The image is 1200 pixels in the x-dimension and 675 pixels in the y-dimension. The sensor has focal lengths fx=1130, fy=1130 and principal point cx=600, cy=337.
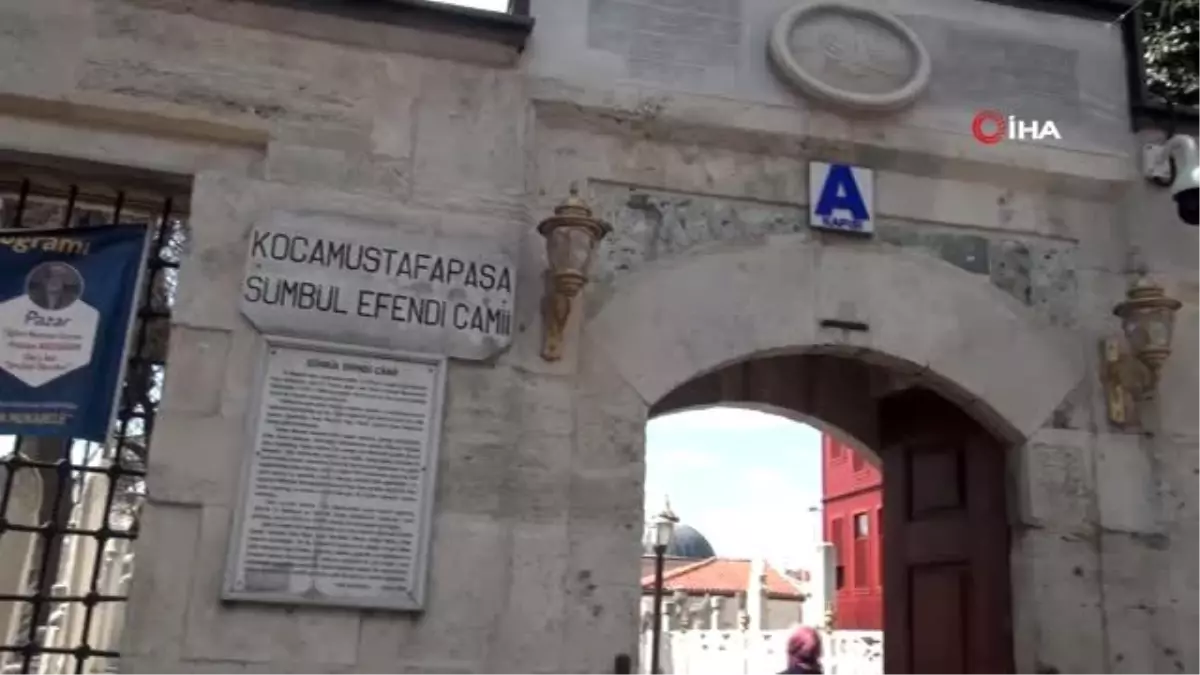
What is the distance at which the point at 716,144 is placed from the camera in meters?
5.25

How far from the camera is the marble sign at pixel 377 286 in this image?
15.0 ft

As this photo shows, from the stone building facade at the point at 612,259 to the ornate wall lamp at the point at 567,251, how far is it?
0.50ft

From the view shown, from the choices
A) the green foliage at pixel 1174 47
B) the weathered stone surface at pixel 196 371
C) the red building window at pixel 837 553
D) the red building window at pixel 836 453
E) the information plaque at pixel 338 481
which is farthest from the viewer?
the red building window at pixel 836 453

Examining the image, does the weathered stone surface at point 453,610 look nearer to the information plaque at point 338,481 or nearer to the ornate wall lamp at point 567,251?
the information plaque at point 338,481

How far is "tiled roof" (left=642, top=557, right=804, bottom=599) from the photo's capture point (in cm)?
2744

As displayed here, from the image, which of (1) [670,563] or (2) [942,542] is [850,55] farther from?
(1) [670,563]

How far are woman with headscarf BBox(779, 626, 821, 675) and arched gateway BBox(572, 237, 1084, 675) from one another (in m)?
0.63

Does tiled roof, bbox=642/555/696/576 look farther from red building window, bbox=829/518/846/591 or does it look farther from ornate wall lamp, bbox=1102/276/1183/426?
ornate wall lamp, bbox=1102/276/1183/426

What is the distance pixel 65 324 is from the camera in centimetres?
455

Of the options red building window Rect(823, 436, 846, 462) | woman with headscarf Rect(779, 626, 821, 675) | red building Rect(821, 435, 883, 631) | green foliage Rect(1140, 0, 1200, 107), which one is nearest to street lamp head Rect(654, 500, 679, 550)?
red building Rect(821, 435, 883, 631)

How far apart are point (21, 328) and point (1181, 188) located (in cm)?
502

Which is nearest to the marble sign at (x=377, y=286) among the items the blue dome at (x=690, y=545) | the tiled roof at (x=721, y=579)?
the tiled roof at (x=721, y=579)

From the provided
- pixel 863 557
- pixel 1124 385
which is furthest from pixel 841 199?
pixel 863 557

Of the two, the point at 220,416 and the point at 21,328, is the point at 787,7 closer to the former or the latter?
the point at 220,416
